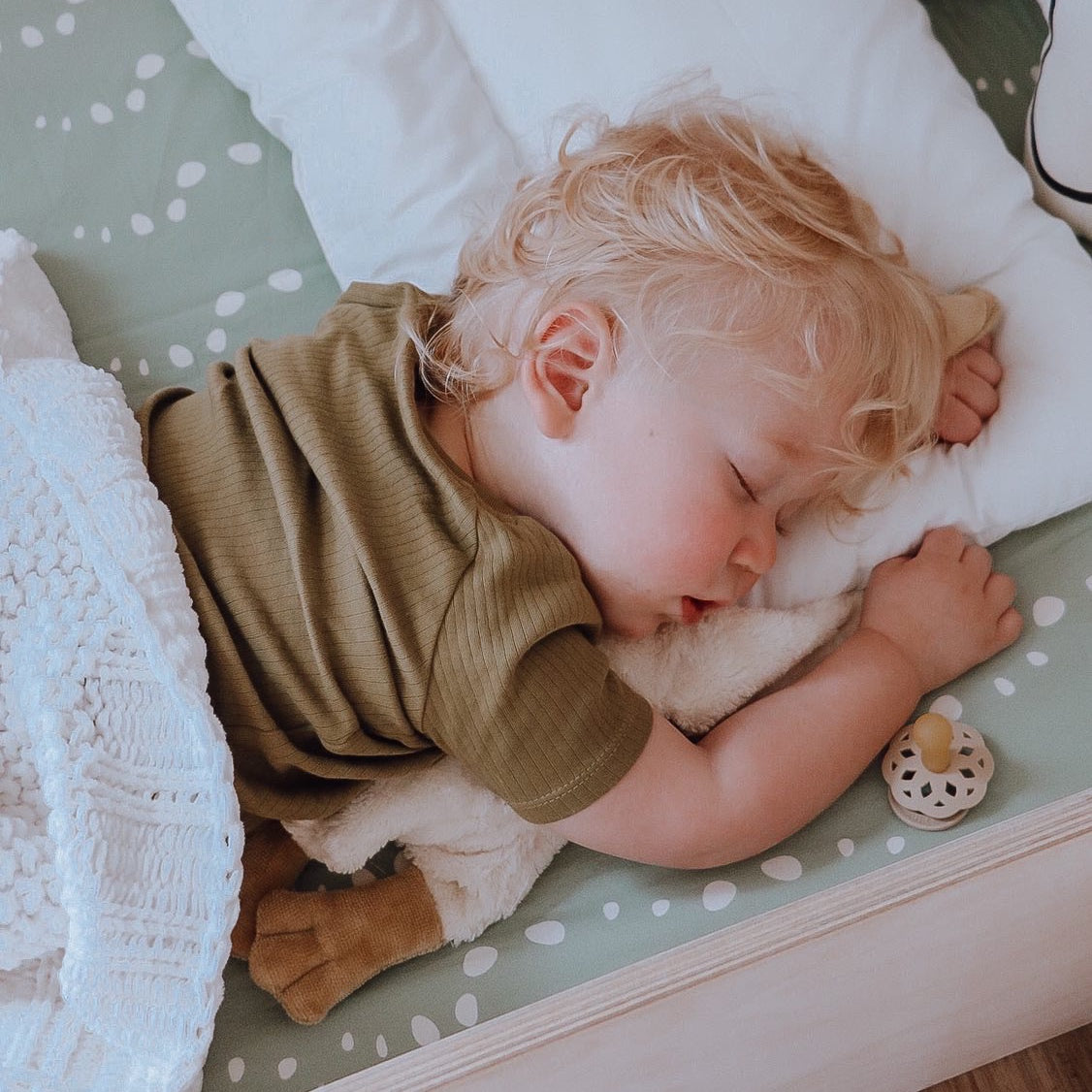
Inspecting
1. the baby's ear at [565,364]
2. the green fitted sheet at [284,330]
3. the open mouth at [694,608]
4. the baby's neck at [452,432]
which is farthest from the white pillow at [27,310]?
the open mouth at [694,608]

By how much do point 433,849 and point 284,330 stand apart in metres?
0.58

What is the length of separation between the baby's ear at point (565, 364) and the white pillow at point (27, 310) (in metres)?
0.47

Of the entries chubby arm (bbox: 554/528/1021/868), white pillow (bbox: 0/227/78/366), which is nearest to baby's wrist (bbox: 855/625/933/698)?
chubby arm (bbox: 554/528/1021/868)

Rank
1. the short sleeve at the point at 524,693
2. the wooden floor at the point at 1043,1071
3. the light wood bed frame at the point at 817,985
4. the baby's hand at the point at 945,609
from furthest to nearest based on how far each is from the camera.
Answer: the wooden floor at the point at 1043,1071
the baby's hand at the point at 945,609
the short sleeve at the point at 524,693
the light wood bed frame at the point at 817,985

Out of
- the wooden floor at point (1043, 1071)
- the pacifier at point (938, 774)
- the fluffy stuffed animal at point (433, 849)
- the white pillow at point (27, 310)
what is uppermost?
the white pillow at point (27, 310)

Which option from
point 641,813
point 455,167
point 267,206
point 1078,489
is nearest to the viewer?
point 641,813

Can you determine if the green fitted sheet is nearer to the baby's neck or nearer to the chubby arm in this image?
the chubby arm

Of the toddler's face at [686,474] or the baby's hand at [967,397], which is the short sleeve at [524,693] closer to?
the toddler's face at [686,474]

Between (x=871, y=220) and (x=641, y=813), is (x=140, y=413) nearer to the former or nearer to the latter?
(x=641, y=813)

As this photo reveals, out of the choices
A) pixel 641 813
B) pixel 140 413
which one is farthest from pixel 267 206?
pixel 641 813

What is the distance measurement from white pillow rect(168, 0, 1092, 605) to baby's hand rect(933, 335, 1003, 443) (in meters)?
0.01

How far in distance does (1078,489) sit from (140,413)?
822mm

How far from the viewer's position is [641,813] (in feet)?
2.84

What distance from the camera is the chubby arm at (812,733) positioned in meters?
0.87
